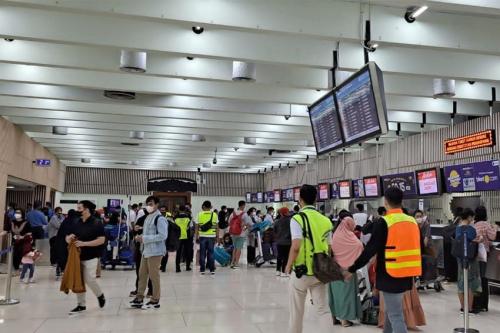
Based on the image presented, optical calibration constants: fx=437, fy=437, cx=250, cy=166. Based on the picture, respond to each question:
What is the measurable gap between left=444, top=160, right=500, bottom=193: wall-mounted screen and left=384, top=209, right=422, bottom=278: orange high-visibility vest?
6120 millimetres

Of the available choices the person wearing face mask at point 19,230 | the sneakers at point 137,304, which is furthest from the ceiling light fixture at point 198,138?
the sneakers at point 137,304

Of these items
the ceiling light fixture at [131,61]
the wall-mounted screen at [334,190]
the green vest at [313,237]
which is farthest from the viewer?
the wall-mounted screen at [334,190]

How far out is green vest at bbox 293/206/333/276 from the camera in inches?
164

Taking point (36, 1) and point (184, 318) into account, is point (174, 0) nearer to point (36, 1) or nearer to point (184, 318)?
point (36, 1)

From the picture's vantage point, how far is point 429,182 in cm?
1071

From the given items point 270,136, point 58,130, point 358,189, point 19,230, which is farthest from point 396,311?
point 58,130

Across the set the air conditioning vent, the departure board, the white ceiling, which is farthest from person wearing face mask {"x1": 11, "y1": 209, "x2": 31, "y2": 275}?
the departure board

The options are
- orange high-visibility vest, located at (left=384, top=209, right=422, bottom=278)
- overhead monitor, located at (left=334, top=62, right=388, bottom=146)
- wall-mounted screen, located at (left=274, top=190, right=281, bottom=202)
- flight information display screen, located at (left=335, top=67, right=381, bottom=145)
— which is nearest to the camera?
orange high-visibility vest, located at (left=384, top=209, right=422, bottom=278)

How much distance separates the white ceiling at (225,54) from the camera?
541 centimetres

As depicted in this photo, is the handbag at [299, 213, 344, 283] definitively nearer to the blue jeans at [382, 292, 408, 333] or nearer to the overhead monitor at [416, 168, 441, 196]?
the blue jeans at [382, 292, 408, 333]

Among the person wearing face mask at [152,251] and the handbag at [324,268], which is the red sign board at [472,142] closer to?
the handbag at [324,268]

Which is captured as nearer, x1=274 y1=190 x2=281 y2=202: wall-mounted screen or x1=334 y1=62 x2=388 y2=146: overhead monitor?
x1=334 y1=62 x2=388 y2=146: overhead monitor

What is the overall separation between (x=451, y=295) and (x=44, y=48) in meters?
8.32

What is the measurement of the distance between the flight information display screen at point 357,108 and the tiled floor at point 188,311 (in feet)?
8.25
